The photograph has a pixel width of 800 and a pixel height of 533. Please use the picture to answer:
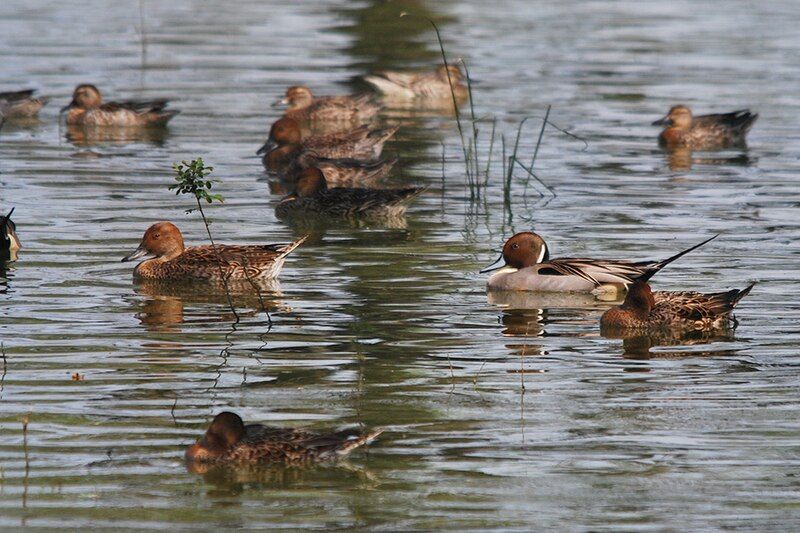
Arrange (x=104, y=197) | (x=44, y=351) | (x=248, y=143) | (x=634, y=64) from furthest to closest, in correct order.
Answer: (x=634, y=64) < (x=248, y=143) < (x=104, y=197) < (x=44, y=351)

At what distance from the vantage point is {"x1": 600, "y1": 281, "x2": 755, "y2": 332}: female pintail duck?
11317mm

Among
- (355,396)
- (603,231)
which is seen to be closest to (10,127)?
(603,231)

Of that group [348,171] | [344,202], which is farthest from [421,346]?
[348,171]

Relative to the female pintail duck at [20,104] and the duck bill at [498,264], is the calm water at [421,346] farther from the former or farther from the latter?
the female pintail duck at [20,104]

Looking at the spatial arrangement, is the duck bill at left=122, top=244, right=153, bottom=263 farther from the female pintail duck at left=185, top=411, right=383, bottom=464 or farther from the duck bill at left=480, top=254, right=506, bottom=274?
the female pintail duck at left=185, top=411, right=383, bottom=464

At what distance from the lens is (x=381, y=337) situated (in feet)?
36.1

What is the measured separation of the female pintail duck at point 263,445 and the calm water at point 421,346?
0.09m

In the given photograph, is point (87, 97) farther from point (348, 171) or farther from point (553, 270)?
point (553, 270)

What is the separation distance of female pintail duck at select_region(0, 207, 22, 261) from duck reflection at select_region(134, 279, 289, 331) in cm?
134

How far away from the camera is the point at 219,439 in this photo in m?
8.13

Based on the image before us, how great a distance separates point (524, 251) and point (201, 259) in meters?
2.47

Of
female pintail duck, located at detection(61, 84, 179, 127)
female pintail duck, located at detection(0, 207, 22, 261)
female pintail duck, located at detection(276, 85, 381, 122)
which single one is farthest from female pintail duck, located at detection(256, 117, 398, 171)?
female pintail duck, located at detection(0, 207, 22, 261)

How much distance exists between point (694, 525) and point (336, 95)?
17.7 metres

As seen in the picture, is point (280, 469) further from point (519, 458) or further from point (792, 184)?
point (792, 184)
